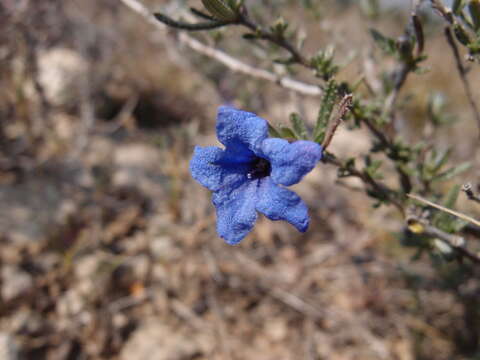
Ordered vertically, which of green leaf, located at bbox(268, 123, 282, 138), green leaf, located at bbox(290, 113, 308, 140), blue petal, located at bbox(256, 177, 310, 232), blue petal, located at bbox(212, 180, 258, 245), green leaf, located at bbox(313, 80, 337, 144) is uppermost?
green leaf, located at bbox(313, 80, 337, 144)

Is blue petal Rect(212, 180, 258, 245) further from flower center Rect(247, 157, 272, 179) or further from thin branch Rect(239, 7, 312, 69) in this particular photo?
thin branch Rect(239, 7, 312, 69)

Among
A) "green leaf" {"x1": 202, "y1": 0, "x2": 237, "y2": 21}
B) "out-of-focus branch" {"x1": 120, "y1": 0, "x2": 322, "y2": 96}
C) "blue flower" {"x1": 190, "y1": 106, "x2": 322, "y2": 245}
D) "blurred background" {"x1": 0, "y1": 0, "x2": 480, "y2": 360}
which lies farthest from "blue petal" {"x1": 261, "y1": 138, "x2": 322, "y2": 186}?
"blurred background" {"x1": 0, "y1": 0, "x2": 480, "y2": 360}

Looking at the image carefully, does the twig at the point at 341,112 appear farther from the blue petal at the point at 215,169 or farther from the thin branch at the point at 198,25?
the thin branch at the point at 198,25

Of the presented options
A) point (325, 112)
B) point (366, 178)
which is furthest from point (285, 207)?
A: point (366, 178)

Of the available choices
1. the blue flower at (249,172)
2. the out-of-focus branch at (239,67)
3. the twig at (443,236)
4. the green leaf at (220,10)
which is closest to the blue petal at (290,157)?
the blue flower at (249,172)

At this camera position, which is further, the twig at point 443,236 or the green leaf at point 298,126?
the twig at point 443,236

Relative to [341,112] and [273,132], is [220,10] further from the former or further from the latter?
[341,112]

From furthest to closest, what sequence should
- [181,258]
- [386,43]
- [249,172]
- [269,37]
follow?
[181,258] < [386,43] < [269,37] < [249,172]
